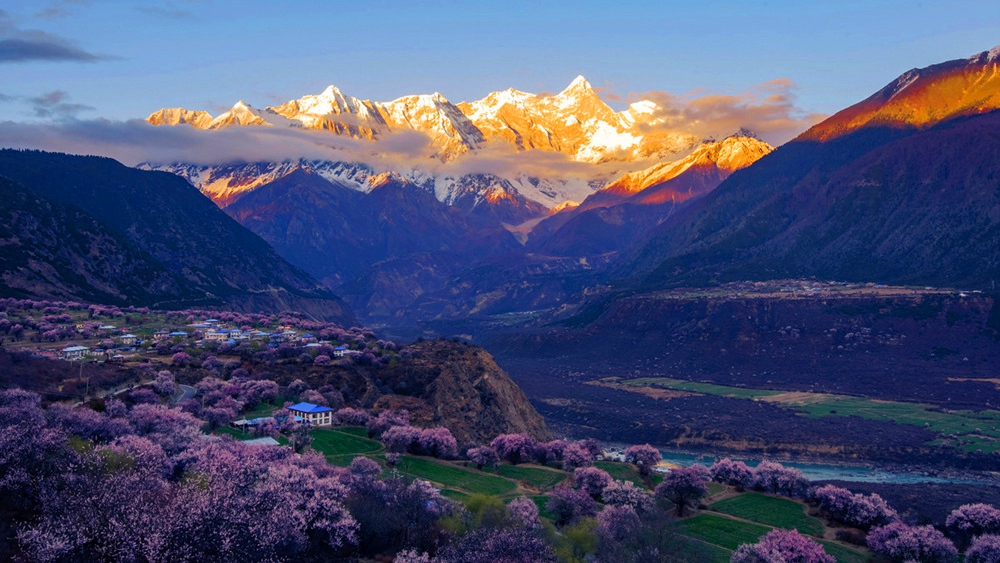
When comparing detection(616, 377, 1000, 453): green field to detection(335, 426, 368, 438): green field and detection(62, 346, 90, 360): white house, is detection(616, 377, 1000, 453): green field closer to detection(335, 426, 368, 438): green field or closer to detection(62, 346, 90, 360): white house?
detection(335, 426, 368, 438): green field

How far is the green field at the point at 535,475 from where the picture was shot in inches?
2252

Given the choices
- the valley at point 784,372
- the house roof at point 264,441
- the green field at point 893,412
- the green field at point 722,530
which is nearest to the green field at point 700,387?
the green field at point 893,412

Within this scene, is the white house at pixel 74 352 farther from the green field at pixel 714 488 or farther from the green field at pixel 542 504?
the green field at pixel 714 488

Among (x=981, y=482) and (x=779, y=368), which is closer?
(x=981, y=482)

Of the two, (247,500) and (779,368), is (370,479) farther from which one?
(779,368)

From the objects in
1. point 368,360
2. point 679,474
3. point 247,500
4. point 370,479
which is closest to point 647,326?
point 368,360

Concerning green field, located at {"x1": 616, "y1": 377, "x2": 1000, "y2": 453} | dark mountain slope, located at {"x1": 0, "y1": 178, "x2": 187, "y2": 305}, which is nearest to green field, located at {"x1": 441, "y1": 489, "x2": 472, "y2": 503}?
green field, located at {"x1": 616, "y1": 377, "x2": 1000, "y2": 453}

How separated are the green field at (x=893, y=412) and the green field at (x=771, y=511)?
3718 cm

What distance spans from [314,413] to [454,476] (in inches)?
556

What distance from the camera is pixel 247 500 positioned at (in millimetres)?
31719

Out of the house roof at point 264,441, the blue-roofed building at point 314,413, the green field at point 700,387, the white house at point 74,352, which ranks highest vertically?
the white house at point 74,352

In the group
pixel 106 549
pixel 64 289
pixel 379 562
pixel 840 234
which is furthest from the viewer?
pixel 840 234

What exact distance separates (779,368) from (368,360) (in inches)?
2808

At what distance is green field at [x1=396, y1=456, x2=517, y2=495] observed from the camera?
2092 inches
